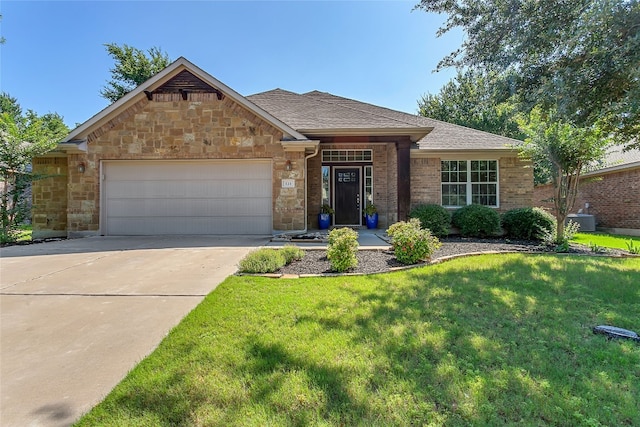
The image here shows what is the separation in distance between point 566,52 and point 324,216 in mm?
7522

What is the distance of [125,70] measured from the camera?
24.8 metres

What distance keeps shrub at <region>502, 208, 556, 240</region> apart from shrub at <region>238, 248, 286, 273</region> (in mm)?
7523

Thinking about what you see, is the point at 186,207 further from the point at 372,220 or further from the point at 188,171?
the point at 372,220

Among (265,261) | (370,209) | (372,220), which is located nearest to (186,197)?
(265,261)

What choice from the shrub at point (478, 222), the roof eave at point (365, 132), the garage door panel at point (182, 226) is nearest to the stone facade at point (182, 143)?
the garage door panel at point (182, 226)

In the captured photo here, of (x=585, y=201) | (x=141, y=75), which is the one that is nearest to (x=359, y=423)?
(x=585, y=201)

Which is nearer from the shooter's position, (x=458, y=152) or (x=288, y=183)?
(x=288, y=183)

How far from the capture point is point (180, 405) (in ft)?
6.32

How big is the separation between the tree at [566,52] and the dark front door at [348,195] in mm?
5465

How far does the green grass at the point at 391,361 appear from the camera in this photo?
1.86 meters

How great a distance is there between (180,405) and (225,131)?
8753 mm

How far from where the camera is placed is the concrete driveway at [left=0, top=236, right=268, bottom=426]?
7.09ft

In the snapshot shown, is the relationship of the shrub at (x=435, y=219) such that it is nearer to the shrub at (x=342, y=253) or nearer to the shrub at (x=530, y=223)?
the shrub at (x=530, y=223)

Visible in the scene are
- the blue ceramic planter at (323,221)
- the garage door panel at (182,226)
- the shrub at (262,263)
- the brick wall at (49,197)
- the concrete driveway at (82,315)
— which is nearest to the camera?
the concrete driveway at (82,315)
